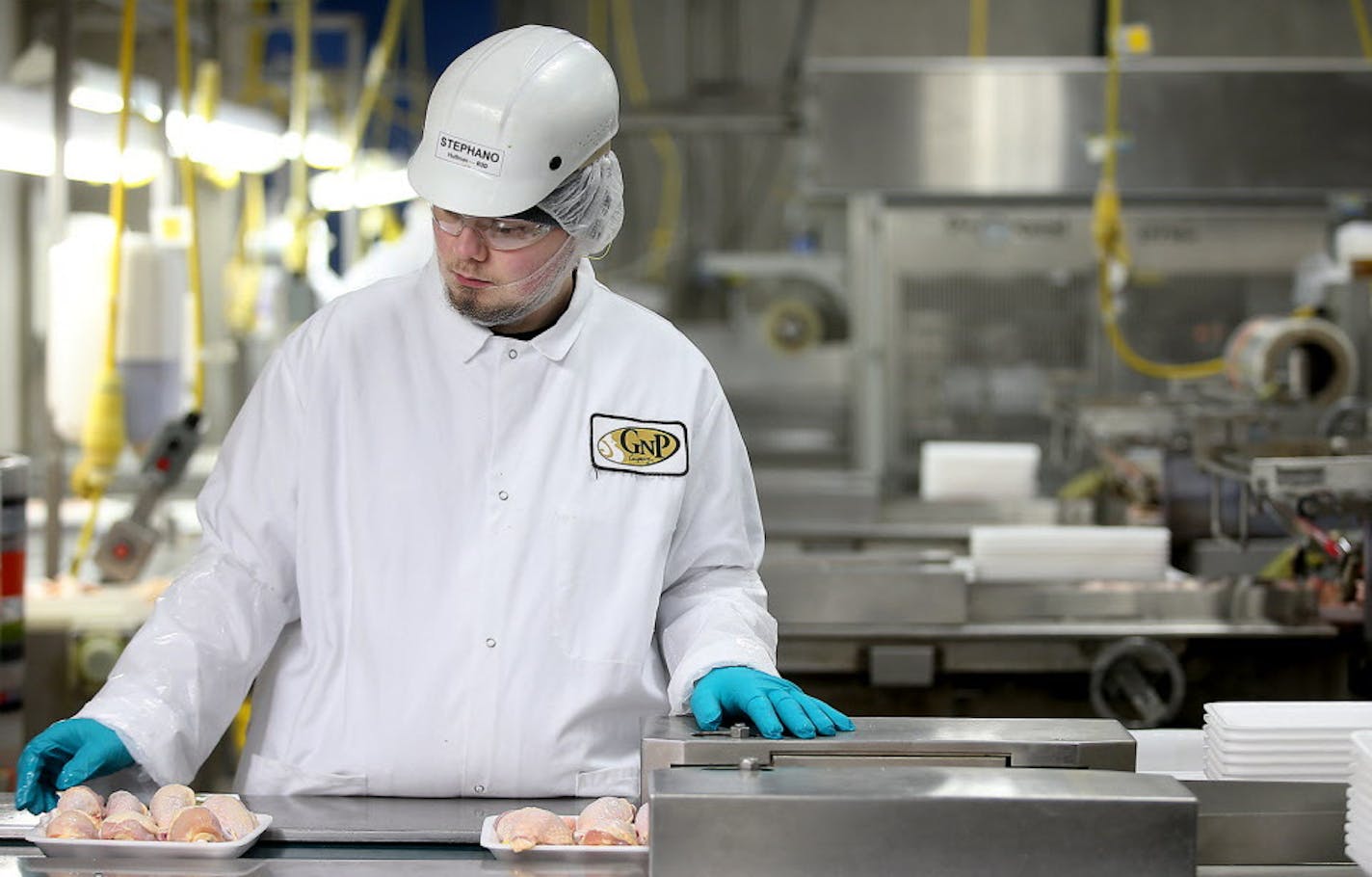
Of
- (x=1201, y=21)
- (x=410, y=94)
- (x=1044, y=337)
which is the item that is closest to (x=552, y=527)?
(x=1044, y=337)

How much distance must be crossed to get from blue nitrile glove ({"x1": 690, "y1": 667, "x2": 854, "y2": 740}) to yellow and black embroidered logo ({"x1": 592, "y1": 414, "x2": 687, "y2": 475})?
0.30 m

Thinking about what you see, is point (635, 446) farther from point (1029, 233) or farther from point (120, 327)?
point (1029, 233)

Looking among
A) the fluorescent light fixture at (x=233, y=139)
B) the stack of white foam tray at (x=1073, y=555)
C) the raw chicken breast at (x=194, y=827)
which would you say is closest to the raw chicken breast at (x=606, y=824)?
the raw chicken breast at (x=194, y=827)

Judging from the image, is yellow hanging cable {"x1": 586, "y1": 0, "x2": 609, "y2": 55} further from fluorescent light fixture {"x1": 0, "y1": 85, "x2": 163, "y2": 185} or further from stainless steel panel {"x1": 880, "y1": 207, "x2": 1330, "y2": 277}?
fluorescent light fixture {"x1": 0, "y1": 85, "x2": 163, "y2": 185}

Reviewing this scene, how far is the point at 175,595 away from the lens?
195 cm

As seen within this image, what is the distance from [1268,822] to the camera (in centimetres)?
165

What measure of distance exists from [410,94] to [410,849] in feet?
18.7

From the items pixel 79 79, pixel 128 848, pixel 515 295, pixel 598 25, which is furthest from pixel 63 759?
pixel 598 25

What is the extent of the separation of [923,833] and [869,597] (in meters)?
1.72

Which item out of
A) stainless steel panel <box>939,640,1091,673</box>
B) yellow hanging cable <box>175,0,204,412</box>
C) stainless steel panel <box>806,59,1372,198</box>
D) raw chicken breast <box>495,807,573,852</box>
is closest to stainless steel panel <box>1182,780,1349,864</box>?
raw chicken breast <box>495,807,573,852</box>

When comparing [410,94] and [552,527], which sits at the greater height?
[410,94]

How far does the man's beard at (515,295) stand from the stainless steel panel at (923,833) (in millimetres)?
752

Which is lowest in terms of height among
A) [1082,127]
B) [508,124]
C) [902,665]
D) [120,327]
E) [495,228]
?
[902,665]

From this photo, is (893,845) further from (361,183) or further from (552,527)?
(361,183)
